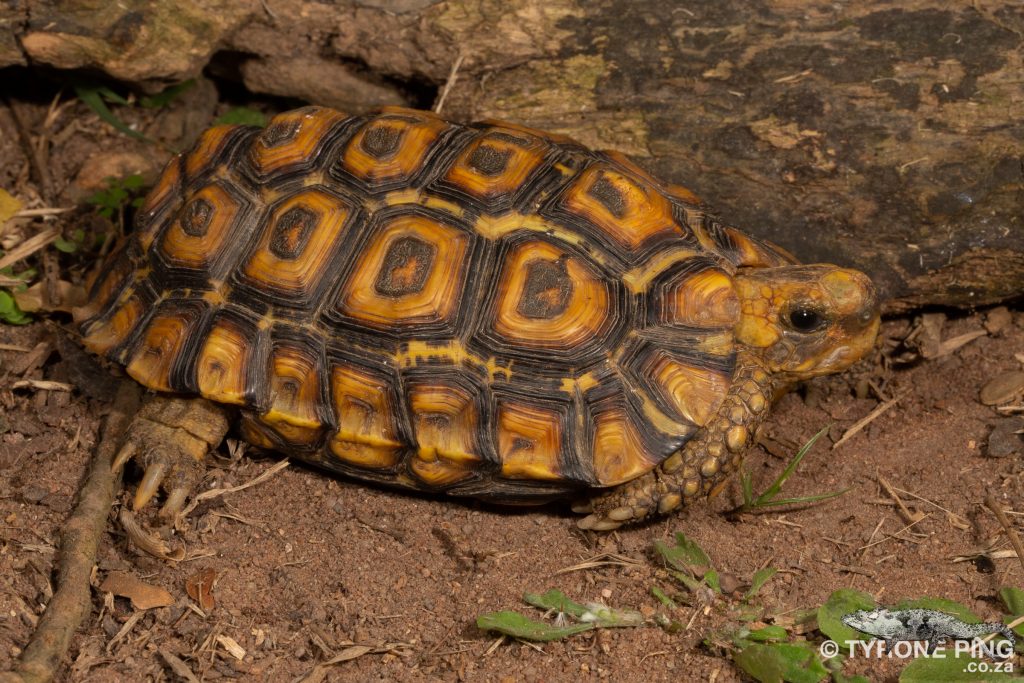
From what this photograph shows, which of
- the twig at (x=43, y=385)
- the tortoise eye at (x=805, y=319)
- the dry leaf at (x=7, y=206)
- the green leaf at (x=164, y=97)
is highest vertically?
the tortoise eye at (x=805, y=319)

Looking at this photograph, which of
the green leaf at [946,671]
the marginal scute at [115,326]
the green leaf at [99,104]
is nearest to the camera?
the green leaf at [946,671]

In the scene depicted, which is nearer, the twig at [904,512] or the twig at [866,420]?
the twig at [904,512]

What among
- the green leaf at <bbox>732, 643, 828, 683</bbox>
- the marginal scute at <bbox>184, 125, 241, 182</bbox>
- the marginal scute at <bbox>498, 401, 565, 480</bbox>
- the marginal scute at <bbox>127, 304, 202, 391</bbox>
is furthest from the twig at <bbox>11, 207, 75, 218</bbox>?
the green leaf at <bbox>732, 643, 828, 683</bbox>

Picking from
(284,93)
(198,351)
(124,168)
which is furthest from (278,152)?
(124,168)

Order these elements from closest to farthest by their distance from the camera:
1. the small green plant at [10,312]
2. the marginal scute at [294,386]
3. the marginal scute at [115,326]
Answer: the marginal scute at [294,386] → the marginal scute at [115,326] → the small green plant at [10,312]

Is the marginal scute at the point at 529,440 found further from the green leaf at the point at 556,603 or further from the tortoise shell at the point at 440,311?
the green leaf at the point at 556,603

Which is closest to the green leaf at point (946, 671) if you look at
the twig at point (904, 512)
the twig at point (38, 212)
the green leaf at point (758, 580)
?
the green leaf at point (758, 580)

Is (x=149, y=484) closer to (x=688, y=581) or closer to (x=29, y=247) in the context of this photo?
(x=29, y=247)

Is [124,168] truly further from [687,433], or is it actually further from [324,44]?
[687,433]

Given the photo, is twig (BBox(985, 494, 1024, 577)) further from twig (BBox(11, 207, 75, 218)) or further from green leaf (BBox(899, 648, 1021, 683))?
twig (BBox(11, 207, 75, 218))

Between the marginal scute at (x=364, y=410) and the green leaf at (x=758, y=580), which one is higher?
the green leaf at (x=758, y=580)
